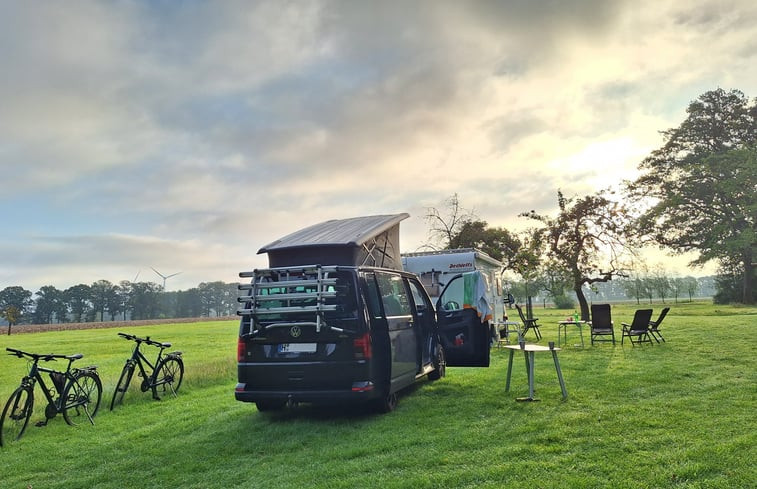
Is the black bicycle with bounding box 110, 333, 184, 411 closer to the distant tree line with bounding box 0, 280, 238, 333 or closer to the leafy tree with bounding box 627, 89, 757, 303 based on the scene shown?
the leafy tree with bounding box 627, 89, 757, 303

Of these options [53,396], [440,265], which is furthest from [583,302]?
[53,396]

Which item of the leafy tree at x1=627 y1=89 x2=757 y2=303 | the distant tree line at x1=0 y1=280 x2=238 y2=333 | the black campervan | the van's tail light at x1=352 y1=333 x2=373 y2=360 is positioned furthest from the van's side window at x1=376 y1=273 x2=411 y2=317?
the distant tree line at x1=0 y1=280 x2=238 y2=333

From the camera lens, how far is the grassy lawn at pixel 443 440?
4172 mm

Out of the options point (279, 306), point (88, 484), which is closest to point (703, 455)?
point (279, 306)

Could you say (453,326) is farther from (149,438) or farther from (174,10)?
(174,10)

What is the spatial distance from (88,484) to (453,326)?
5476 mm

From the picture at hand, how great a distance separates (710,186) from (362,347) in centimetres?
4080

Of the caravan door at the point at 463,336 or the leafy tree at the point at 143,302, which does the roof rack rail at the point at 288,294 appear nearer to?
the caravan door at the point at 463,336

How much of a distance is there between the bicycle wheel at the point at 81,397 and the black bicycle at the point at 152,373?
398 mm

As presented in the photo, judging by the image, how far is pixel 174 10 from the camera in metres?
9.81

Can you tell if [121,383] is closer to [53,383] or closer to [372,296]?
[53,383]

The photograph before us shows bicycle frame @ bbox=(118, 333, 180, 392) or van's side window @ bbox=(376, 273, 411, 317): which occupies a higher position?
van's side window @ bbox=(376, 273, 411, 317)

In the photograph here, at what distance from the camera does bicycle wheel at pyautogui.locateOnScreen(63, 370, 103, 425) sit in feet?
23.5

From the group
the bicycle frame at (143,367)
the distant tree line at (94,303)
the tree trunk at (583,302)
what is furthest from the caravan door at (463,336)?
the distant tree line at (94,303)
